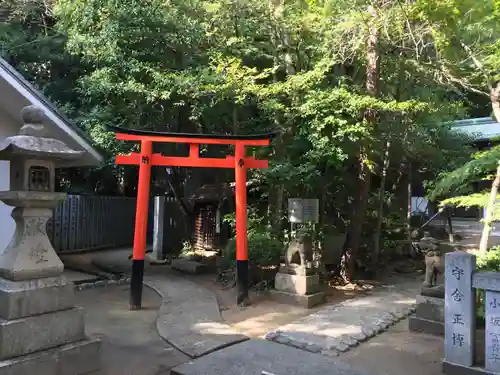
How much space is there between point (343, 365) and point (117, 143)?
27.4 ft

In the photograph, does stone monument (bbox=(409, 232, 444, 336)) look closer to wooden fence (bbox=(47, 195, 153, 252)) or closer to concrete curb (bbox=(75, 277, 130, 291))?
concrete curb (bbox=(75, 277, 130, 291))

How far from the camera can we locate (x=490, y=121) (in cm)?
1984

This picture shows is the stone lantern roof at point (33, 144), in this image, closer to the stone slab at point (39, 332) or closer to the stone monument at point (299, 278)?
the stone slab at point (39, 332)

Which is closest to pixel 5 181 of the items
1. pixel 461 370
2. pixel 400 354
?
pixel 400 354

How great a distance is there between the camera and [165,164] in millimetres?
8891

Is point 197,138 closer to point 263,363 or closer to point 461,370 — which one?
point 263,363

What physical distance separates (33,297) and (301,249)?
5.74 m

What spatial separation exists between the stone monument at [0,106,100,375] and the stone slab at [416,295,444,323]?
519 cm

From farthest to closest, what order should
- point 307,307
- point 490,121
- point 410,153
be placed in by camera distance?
point 490,121 < point 410,153 < point 307,307

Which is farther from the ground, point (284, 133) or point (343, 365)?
point (284, 133)

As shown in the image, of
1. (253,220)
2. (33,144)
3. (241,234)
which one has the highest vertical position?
(33,144)

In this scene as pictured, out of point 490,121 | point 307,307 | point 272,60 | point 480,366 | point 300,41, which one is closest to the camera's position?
point 480,366

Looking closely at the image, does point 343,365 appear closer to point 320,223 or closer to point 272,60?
point 320,223

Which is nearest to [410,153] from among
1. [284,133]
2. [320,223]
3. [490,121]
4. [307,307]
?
[320,223]
